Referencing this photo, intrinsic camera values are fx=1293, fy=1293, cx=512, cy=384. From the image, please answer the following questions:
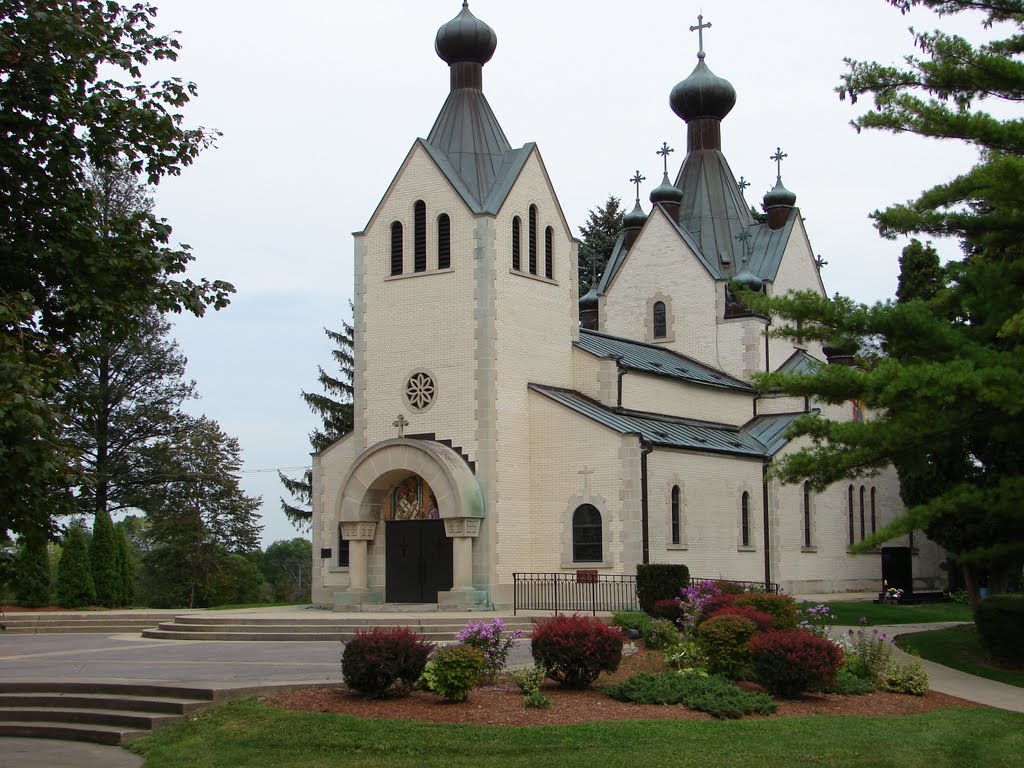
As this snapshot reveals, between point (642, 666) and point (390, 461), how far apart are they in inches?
601

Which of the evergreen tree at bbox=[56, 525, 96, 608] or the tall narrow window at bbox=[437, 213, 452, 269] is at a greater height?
the tall narrow window at bbox=[437, 213, 452, 269]

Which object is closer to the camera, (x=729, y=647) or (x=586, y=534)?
(x=729, y=647)

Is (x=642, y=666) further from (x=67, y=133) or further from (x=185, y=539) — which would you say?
(x=185, y=539)

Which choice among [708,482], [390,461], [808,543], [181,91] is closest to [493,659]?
[181,91]

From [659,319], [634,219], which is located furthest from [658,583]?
[634,219]

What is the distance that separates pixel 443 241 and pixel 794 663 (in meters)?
20.1

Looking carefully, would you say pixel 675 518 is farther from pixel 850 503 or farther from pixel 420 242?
pixel 850 503

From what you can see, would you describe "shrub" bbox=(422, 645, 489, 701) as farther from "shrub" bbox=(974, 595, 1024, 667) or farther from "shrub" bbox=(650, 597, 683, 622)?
"shrub" bbox=(974, 595, 1024, 667)

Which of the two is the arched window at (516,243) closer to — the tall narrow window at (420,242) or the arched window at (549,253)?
the arched window at (549,253)

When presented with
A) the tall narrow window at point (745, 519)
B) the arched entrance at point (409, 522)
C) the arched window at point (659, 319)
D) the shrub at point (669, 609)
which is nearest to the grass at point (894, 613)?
the tall narrow window at point (745, 519)

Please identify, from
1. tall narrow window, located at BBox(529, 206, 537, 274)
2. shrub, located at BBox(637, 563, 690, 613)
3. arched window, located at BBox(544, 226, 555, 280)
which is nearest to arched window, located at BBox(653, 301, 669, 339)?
arched window, located at BBox(544, 226, 555, 280)

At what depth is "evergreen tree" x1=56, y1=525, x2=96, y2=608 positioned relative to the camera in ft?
130

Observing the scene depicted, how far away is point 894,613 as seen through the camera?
3164 centimetres

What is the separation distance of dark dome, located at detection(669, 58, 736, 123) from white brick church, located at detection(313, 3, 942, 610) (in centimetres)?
1294
